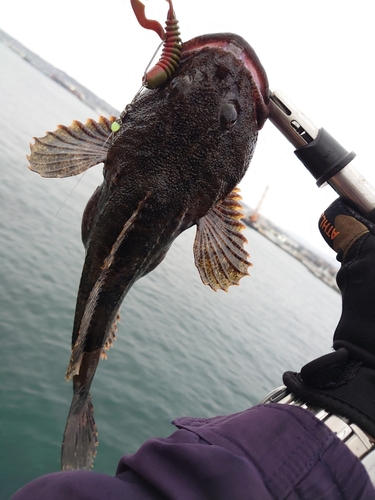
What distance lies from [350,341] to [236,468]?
971mm

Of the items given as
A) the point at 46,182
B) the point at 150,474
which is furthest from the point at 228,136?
the point at 46,182

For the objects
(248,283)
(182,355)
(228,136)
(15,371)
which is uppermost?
(228,136)

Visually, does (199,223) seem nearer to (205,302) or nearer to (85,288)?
(85,288)

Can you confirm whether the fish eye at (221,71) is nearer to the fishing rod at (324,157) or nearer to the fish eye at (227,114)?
the fish eye at (227,114)

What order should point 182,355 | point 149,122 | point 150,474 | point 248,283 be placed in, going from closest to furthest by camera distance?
point 150,474 < point 149,122 < point 182,355 < point 248,283

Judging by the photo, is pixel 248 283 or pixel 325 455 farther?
pixel 248 283

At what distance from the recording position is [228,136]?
2.04 meters

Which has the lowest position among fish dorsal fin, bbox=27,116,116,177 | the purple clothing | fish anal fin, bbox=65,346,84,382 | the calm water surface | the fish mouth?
the calm water surface

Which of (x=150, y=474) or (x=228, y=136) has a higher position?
(x=228, y=136)

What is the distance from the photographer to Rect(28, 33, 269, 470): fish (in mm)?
1956

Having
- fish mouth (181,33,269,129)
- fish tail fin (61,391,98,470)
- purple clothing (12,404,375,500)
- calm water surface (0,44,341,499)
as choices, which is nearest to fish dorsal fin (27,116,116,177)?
calm water surface (0,44,341,499)

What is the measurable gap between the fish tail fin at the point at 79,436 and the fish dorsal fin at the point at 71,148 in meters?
1.93

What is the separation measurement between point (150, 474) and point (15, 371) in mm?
6803

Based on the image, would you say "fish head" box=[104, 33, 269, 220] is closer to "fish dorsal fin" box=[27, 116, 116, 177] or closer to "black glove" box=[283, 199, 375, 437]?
"fish dorsal fin" box=[27, 116, 116, 177]
